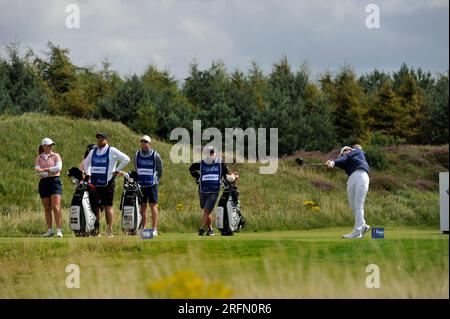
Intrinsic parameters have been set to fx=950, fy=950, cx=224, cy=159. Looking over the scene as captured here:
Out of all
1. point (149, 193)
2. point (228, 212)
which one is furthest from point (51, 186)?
point (228, 212)

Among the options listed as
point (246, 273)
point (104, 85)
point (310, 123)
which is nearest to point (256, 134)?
point (310, 123)

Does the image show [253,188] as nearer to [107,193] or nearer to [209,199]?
[209,199]

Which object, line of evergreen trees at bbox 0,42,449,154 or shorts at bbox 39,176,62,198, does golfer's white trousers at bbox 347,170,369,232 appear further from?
line of evergreen trees at bbox 0,42,449,154

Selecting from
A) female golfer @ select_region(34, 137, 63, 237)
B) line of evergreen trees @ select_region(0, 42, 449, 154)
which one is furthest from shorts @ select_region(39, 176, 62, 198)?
line of evergreen trees @ select_region(0, 42, 449, 154)

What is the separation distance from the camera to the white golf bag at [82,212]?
20.1 metres

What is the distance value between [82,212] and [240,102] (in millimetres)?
42020

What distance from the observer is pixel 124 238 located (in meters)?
18.6

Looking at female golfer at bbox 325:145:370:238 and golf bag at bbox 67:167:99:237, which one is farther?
golf bag at bbox 67:167:99:237

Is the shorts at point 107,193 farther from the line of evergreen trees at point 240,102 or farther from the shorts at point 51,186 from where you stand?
the line of evergreen trees at point 240,102

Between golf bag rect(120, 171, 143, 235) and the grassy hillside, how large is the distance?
524 centimetres

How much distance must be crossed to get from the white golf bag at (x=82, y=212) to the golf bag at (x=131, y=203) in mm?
708

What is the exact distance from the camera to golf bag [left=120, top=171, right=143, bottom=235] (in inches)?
787

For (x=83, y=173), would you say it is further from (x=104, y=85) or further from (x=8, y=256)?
(x=104, y=85)

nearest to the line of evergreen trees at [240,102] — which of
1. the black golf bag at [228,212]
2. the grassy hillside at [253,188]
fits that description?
the grassy hillside at [253,188]
